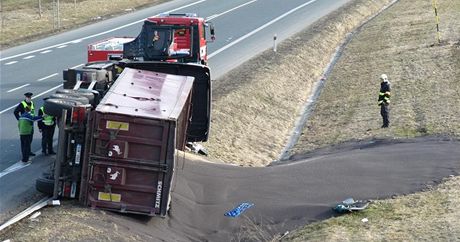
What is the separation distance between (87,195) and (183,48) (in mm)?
12180

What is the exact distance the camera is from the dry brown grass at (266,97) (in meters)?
25.2

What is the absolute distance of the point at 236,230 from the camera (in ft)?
53.8

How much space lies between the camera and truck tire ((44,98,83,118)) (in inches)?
695

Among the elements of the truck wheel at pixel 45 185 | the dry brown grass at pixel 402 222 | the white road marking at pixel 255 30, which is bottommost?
the white road marking at pixel 255 30

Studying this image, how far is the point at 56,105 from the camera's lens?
1788cm

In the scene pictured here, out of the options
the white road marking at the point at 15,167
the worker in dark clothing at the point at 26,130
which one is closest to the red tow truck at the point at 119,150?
the white road marking at the point at 15,167

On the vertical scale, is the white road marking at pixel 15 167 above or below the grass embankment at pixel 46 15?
above

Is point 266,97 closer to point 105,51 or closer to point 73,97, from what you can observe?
point 105,51

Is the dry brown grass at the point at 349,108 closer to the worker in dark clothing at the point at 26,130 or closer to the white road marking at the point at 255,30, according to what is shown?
the white road marking at the point at 255,30

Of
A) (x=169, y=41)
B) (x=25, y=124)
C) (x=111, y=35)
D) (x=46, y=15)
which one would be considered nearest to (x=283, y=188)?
(x=25, y=124)

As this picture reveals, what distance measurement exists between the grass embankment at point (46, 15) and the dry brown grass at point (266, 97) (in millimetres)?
12609

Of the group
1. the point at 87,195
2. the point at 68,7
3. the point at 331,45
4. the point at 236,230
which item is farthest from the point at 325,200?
the point at 68,7

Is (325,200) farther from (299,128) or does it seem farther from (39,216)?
(299,128)

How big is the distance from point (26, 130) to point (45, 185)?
388 cm
